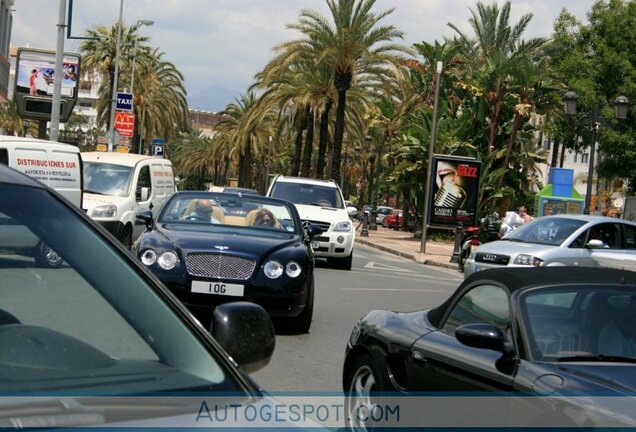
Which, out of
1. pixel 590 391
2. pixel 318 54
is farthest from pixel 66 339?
pixel 318 54

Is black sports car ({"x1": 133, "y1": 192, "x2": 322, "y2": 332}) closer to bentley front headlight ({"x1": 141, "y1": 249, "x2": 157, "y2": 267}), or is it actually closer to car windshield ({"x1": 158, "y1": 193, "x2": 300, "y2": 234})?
bentley front headlight ({"x1": 141, "y1": 249, "x2": 157, "y2": 267})

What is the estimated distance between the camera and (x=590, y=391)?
A: 4133 millimetres

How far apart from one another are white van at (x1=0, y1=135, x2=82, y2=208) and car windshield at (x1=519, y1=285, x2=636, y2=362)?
407 inches

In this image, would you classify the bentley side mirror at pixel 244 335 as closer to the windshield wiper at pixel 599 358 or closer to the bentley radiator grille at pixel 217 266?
the windshield wiper at pixel 599 358

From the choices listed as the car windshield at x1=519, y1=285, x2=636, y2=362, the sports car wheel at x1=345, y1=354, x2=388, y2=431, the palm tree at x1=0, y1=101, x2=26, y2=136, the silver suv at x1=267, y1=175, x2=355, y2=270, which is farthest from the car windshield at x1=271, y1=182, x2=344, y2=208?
the palm tree at x1=0, y1=101, x2=26, y2=136

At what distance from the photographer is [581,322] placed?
193 inches

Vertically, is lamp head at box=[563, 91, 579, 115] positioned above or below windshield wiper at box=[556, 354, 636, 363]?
above

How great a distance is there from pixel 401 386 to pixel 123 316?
281 centimetres

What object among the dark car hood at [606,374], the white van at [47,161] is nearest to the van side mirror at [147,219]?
the white van at [47,161]

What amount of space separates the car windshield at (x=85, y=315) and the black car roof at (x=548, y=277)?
2673mm

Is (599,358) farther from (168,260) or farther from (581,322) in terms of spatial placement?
(168,260)

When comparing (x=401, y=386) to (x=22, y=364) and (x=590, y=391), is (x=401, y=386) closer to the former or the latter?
(x=590, y=391)

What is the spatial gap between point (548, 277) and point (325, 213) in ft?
47.4

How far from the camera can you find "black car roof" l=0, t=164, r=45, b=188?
2.79 metres
